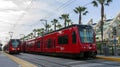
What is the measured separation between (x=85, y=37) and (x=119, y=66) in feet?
32.5

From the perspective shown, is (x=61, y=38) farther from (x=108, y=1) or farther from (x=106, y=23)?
(x=106, y=23)

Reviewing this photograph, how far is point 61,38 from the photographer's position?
3394 centimetres

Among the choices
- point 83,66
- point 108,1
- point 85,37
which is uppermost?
point 108,1

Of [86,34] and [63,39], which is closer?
[86,34]

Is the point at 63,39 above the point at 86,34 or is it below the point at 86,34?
below

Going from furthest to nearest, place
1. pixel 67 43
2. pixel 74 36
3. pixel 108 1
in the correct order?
pixel 108 1, pixel 67 43, pixel 74 36

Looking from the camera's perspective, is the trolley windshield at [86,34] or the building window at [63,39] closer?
the trolley windshield at [86,34]

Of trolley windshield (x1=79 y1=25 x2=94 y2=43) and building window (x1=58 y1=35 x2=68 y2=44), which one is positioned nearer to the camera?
trolley windshield (x1=79 y1=25 x2=94 y2=43)

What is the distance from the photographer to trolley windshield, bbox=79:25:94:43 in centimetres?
2926

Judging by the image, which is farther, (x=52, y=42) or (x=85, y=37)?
(x=52, y=42)

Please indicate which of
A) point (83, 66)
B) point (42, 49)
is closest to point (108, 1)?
point (42, 49)

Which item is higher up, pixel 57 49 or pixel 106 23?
pixel 106 23

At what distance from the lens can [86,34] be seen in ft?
97.7

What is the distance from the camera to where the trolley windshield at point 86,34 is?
29256 mm
